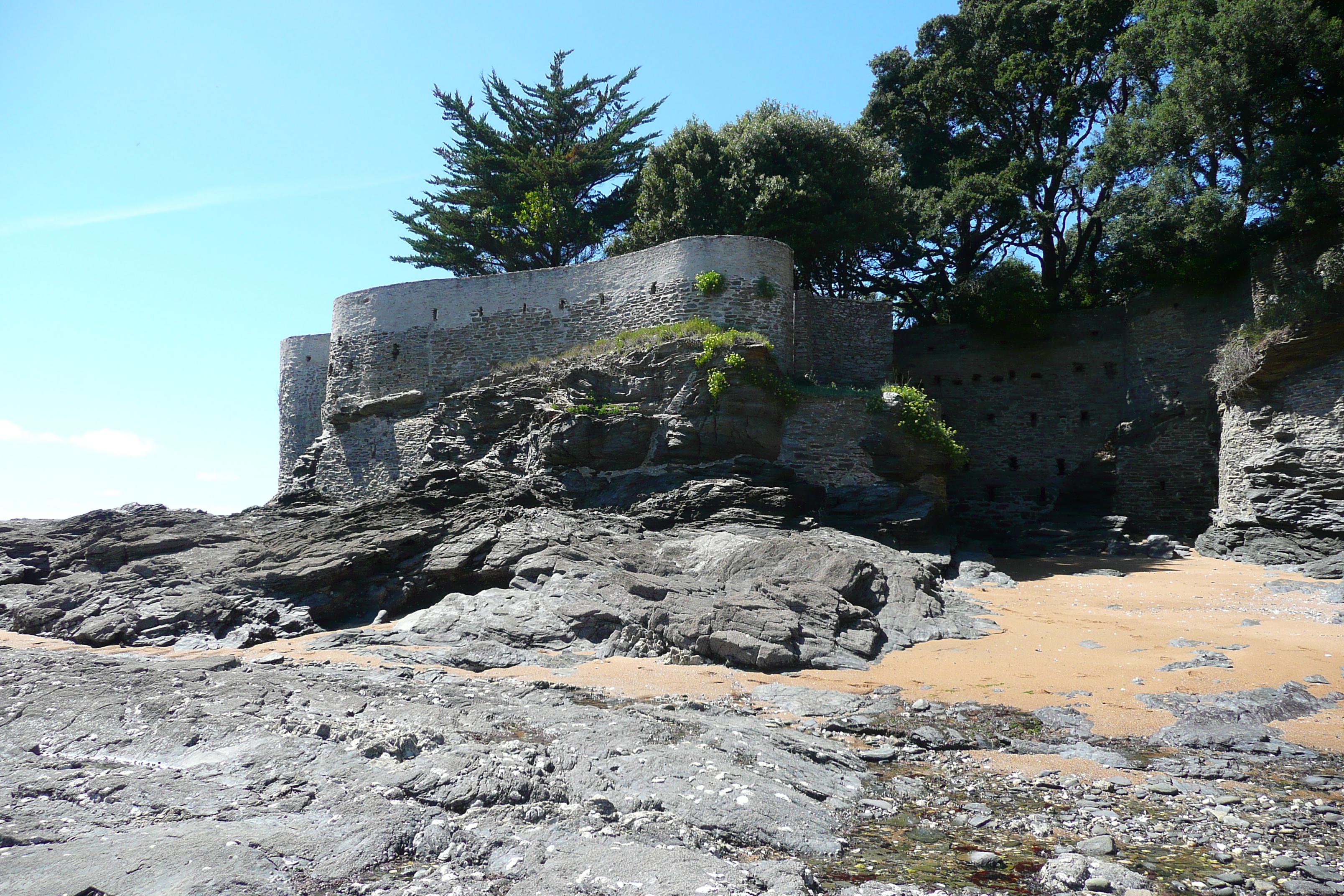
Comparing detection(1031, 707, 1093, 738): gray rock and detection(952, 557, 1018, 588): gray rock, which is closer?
detection(1031, 707, 1093, 738): gray rock

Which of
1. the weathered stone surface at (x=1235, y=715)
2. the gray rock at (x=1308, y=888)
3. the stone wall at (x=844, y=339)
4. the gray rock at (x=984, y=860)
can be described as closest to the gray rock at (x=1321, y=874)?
the gray rock at (x=1308, y=888)

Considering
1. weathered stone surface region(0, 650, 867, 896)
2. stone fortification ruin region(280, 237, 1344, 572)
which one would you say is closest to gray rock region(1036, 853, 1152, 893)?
weathered stone surface region(0, 650, 867, 896)

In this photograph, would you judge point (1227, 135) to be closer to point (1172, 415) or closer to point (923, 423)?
point (1172, 415)

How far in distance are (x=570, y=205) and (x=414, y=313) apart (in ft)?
26.7

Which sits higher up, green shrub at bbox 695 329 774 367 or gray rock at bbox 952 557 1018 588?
green shrub at bbox 695 329 774 367

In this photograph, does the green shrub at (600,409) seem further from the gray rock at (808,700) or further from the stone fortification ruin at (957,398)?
the gray rock at (808,700)

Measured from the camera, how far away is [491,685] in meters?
8.59

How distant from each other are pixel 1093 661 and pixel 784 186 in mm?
13901

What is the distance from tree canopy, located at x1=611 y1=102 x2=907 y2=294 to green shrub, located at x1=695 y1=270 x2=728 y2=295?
3991mm

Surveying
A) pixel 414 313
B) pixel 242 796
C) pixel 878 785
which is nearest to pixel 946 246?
pixel 414 313

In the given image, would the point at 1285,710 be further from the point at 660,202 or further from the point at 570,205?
the point at 570,205

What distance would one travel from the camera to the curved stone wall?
56.3 ft

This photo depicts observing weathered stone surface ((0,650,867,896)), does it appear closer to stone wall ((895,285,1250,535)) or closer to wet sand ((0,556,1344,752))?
wet sand ((0,556,1344,752))

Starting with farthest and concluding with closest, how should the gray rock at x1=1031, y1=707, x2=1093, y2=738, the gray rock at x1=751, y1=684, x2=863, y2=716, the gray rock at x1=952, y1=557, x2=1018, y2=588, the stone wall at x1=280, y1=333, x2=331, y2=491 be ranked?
the stone wall at x1=280, y1=333, x2=331, y2=491 < the gray rock at x1=952, y1=557, x2=1018, y2=588 < the gray rock at x1=751, y1=684, x2=863, y2=716 < the gray rock at x1=1031, y1=707, x2=1093, y2=738
